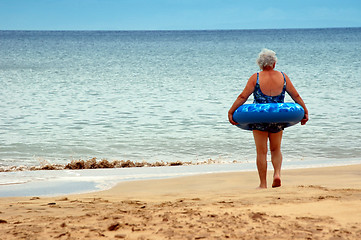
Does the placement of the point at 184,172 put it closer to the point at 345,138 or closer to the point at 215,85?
the point at 345,138

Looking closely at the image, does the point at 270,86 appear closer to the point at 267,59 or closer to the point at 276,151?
the point at 267,59

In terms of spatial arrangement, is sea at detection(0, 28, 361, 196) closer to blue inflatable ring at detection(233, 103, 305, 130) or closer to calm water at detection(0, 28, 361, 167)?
calm water at detection(0, 28, 361, 167)

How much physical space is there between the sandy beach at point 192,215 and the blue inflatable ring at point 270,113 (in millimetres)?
710

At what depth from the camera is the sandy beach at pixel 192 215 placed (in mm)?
3947

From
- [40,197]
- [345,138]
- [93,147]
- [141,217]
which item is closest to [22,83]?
[93,147]

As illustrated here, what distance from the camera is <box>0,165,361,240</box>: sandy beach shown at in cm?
395

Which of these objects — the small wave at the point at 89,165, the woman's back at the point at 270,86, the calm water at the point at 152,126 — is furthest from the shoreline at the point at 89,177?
the woman's back at the point at 270,86

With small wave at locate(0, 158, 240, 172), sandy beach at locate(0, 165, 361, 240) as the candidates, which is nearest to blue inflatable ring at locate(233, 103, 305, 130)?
sandy beach at locate(0, 165, 361, 240)

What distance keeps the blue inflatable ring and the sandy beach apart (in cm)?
71

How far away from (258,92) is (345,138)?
573cm

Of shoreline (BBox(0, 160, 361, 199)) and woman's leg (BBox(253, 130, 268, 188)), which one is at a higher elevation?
woman's leg (BBox(253, 130, 268, 188))

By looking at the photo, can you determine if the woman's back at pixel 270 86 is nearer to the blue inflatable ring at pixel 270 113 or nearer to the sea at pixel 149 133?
the blue inflatable ring at pixel 270 113

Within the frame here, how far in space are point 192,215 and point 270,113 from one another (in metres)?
1.61

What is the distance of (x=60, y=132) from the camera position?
1167 centimetres
